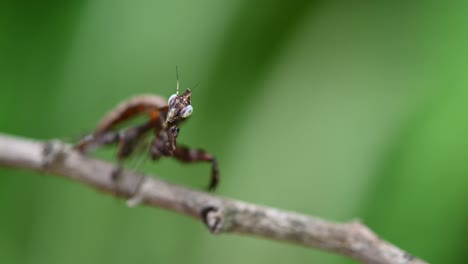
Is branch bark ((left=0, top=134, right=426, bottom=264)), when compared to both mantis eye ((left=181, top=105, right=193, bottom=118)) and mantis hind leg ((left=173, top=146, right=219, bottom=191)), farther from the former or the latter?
mantis eye ((left=181, top=105, right=193, bottom=118))

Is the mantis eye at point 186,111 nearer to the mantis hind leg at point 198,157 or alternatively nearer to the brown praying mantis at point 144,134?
the brown praying mantis at point 144,134

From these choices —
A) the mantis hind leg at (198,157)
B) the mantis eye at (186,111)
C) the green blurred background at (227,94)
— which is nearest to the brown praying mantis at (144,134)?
the mantis hind leg at (198,157)

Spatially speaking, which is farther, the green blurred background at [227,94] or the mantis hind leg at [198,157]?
the green blurred background at [227,94]

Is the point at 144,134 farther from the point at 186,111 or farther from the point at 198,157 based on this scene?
the point at 186,111

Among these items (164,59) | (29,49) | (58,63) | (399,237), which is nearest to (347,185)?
(399,237)

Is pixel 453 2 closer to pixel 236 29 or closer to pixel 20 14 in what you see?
pixel 236 29

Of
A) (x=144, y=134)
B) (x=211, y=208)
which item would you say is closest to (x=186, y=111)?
(x=211, y=208)

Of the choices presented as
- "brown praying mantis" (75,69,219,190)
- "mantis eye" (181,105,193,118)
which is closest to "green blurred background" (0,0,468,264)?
"brown praying mantis" (75,69,219,190)
